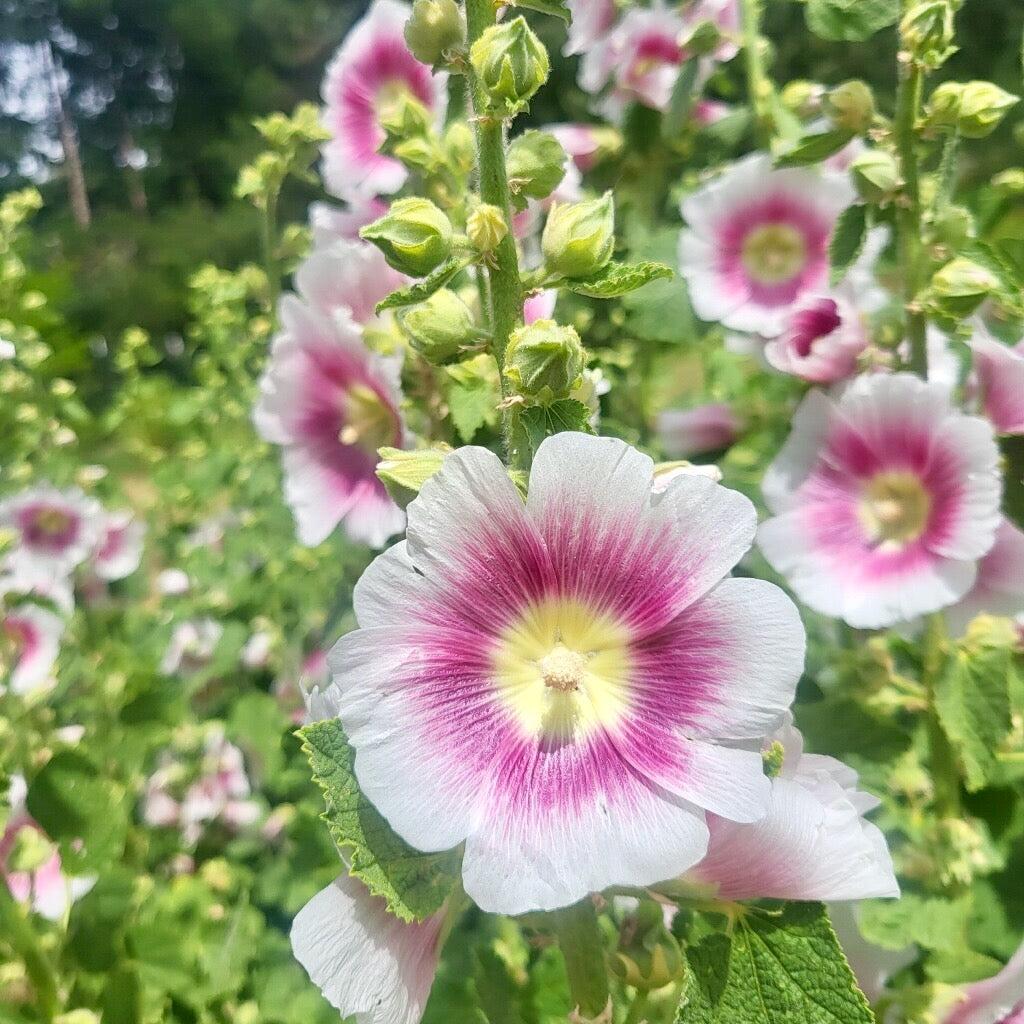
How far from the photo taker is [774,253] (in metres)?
1.20

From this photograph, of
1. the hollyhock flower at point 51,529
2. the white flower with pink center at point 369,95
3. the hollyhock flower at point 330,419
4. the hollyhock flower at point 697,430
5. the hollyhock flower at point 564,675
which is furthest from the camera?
the hollyhock flower at point 51,529

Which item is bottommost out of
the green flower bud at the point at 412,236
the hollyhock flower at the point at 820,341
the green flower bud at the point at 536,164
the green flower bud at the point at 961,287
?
the hollyhock flower at the point at 820,341

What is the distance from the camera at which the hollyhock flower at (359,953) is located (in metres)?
0.48

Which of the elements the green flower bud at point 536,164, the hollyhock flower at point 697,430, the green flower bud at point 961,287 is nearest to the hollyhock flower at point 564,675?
the green flower bud at point 536,164

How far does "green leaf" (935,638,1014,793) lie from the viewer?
0.86 metres

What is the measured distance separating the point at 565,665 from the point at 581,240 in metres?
0.24

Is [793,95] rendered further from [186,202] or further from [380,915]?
[186,202]

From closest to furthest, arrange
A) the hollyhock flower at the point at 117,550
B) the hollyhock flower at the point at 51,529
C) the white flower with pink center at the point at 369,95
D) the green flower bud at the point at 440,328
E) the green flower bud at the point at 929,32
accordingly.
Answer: the green flower bud at the point at 440,328 < the green flower bud at the point at 929,32 < the white flower with pink center at the point at 369,95 < the hollyhock flower at the point at 51,529 < the hollyhock flower at the point at 117,550

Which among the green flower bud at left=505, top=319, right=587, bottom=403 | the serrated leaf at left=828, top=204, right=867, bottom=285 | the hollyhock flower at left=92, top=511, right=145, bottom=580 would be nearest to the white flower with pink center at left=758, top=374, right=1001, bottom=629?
the serrated leaf at left=828, top=204, right=867, bottom=285

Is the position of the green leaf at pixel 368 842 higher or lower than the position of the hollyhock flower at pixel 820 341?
higher

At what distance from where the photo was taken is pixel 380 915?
508mm

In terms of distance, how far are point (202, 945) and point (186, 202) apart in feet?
43.3

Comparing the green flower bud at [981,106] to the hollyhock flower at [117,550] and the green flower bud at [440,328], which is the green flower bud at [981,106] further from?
the hollyhock flower at [117,550]

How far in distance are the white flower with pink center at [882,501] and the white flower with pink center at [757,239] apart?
20 cm
